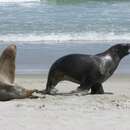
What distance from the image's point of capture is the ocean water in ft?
44.4

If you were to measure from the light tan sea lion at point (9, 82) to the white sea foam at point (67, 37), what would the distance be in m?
8.63

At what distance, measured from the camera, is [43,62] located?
13016 millimetres

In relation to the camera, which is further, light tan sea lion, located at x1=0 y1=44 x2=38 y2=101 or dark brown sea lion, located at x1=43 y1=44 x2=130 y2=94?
dark brown sea lion, located at x1=43 y1=44 x2=130 y2=94

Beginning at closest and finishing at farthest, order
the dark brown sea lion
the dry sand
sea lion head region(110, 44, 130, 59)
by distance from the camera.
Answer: the dry sand < the dark brown sea lion < sea lion head region(110, 44, 130, 59)

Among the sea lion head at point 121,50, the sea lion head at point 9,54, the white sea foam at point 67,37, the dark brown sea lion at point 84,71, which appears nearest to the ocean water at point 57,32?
the white sea foam at point 67,37

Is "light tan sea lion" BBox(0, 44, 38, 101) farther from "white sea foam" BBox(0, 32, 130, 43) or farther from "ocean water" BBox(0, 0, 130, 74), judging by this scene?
"white sea foam" BBox(0, 32, 130, 43)

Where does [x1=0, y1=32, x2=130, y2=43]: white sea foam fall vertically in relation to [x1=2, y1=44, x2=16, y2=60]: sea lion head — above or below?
below

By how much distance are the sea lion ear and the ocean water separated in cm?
326

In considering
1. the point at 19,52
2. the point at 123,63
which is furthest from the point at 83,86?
the point at 19,52

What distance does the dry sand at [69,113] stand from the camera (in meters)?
6.24

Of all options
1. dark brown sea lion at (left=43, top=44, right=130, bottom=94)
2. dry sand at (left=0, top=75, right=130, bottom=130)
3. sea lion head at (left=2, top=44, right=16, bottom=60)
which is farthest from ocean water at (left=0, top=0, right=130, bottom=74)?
dry sand at (left=0, top=75, right=130, bottom=130)

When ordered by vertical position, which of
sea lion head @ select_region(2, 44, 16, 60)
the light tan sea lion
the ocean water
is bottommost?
the ocean water

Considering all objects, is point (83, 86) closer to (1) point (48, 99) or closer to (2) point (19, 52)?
(1) point (48, 99)

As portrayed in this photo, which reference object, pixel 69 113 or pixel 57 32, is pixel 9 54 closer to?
pixel 69 113
